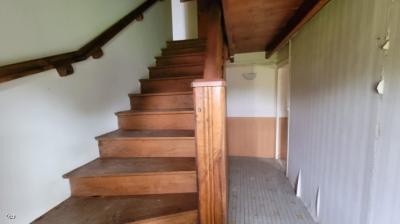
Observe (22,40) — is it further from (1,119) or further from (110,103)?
(110,103)

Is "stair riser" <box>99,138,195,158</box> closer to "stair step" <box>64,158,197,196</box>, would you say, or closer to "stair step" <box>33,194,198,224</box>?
"stair step" <box>64,158,197,196</box>

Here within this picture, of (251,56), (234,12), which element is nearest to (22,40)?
(234,12)

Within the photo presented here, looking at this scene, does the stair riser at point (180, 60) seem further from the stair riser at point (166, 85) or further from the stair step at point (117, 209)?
the stair step at point (117, 209)

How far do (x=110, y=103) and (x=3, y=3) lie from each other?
1.02 meters

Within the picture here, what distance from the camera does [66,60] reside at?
4.72 feet

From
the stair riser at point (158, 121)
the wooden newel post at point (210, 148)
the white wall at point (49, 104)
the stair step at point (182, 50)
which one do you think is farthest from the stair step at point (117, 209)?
the stair step at point (182, 50)

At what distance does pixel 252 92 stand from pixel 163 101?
99.7 inches

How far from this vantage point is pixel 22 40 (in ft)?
3.92

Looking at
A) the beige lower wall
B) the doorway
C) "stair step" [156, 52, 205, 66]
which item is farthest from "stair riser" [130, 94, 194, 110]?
the doorway

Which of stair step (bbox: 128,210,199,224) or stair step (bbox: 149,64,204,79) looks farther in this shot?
stair step (bbox: 149,64,204,79)

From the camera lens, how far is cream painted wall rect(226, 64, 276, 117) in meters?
4.13

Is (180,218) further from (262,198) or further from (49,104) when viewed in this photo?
(262,198)

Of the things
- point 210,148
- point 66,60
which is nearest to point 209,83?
point 210,148

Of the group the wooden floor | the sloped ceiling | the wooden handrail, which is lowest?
the wooden floor
